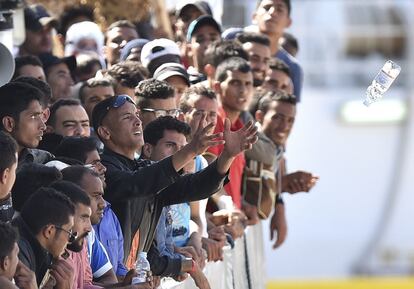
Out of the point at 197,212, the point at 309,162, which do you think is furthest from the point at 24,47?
the point at 309,162

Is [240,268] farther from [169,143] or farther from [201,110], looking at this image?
[169,143]

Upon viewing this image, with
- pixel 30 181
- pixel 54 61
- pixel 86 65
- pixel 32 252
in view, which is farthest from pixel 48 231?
pixel 86 65

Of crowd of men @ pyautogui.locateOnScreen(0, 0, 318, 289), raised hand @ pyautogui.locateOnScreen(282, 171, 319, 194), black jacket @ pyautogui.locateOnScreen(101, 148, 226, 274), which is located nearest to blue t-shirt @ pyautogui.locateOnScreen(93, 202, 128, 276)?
crowd of men @ pyautogui.locateOnScreen(0, 0, 318, 289)

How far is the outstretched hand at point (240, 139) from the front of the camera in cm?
837

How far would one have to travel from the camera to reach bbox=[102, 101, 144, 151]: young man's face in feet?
29.1

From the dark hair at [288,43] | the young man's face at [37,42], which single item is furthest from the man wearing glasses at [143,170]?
the dark hair at [288,43]

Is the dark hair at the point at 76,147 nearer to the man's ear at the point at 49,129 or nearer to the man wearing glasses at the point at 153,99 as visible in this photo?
the man's ear at the point at 49,129

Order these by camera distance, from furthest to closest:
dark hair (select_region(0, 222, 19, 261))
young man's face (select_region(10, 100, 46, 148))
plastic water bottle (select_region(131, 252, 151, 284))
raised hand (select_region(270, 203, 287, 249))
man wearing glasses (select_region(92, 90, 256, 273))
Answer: raised hand (select_region(270, 203, 287, 249))
young man's face (select_region(10, 100, 46, 148))
man wearing glasses (select_region(92, 90, 256, 273))
plastic water bottle (select_region(131, 252, 151, 284))
dark hair (select_region(0, 222, 19, 261))

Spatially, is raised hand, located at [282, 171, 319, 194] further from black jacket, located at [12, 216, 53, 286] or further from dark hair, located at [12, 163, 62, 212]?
black jacket, located at [12, 216, 53, 286]

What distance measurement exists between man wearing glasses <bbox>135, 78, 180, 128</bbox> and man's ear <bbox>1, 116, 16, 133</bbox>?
140 centimetres

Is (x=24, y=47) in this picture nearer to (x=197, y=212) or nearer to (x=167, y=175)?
(x=197, y=212)

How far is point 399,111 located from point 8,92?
79.3ft

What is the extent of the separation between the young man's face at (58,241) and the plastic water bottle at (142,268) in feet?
2.36

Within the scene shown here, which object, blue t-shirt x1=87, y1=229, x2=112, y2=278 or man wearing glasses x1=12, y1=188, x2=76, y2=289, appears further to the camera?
blue t-shirt x1=87, y1=229, x2=112, y2=278
